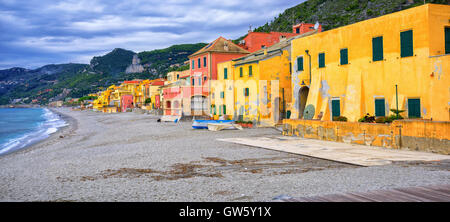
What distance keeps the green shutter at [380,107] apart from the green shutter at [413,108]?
139cm

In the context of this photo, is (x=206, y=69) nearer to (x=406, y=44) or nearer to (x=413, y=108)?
(x=406, y=44)

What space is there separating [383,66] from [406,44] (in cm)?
158

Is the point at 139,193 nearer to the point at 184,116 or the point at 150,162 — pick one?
the point at 150,162

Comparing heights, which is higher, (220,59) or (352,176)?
(220,59)

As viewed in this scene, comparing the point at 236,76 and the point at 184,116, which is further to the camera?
the point at 184,116

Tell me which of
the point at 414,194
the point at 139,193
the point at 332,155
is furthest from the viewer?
the point at 332,155

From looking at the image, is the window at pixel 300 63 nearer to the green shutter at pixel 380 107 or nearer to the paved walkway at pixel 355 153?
the green shutter at pixel 380 107

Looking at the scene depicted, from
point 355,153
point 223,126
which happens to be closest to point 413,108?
point 355,153

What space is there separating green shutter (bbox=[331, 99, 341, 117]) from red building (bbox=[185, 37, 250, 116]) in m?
22.6

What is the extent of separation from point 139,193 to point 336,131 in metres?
12.5
